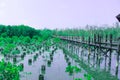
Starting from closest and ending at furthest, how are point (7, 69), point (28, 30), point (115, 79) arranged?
point (7, 69) < point (115, 79) < point (28, 30)

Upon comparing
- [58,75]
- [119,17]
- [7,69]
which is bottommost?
[58,75]

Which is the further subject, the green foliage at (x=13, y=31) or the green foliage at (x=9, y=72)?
Result: the green foliage at (x=13, y=31)

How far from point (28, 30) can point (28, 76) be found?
5205 centimetres

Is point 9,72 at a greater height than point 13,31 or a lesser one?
lesser

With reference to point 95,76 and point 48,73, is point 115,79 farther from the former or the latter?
point 48,73

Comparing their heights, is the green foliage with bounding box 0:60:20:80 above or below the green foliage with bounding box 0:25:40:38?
below

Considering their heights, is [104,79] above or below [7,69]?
below

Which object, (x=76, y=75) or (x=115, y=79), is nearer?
(x=115, y=79)

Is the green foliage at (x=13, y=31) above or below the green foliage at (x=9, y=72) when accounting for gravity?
A: above

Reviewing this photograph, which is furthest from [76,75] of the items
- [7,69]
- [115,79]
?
[7,69]

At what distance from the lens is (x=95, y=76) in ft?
57.2

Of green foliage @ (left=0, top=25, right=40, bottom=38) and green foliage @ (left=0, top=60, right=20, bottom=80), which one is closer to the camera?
green foliage @ (left=0, top=60, right=20, bottom=80)

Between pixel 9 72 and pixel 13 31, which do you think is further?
pixel 13 31

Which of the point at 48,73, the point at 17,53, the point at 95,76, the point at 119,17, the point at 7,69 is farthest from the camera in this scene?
the point at 17,53
